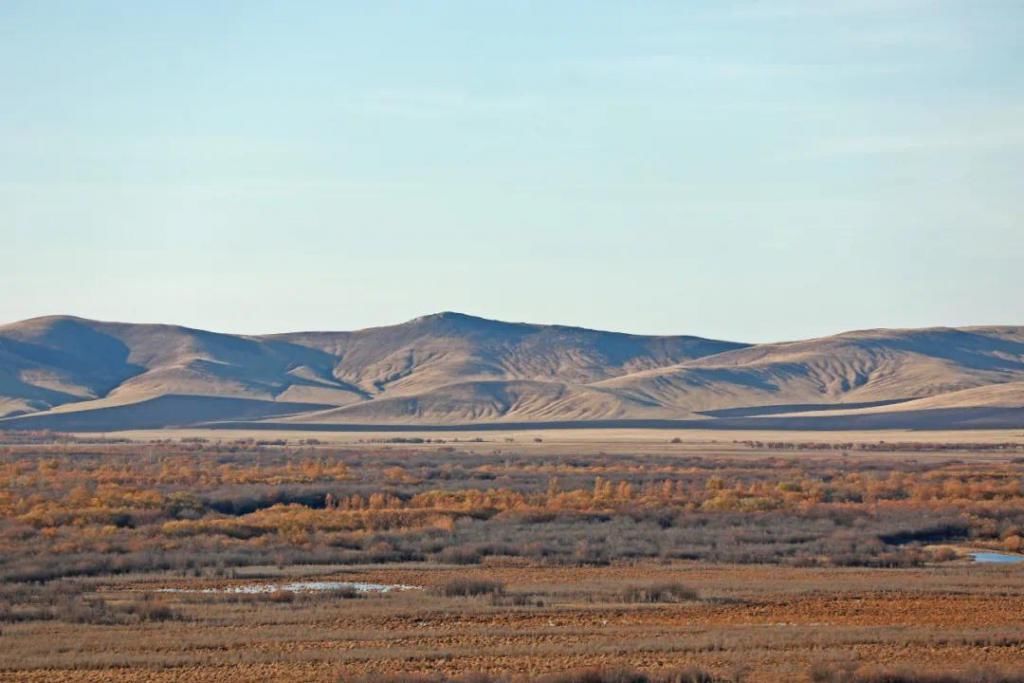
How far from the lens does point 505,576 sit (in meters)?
36.6

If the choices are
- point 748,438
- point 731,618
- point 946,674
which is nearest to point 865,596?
point 731,618

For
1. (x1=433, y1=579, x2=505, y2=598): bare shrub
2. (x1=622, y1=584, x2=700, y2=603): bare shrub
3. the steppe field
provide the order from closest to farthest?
the steppe field
(x1=622, y1=584, x2=700, y2=603): bare shrub
(x1=433, y1=579, x2=505, y2=598): bare shrub

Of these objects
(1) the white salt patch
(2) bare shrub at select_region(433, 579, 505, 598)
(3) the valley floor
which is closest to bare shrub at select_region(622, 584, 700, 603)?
(3) the valley floor

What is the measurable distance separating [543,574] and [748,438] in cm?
10582

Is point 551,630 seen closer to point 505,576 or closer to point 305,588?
point 305,588

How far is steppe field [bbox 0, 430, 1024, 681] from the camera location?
25.3 meters

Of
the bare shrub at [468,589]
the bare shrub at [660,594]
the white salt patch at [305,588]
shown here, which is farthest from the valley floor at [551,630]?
the white salt patch at [305,588]

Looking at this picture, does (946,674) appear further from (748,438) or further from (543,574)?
(748,438)

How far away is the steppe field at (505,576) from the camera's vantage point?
25.3 m

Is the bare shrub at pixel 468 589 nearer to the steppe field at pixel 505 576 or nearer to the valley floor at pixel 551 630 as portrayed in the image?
the steppe field at pixel 505 576

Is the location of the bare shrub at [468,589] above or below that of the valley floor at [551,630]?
above

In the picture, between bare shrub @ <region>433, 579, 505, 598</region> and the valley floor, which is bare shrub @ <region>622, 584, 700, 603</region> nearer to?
the valley floor

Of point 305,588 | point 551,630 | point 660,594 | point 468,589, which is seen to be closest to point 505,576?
point 468,589

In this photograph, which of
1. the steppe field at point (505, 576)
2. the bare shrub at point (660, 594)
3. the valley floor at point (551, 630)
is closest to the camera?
the valley floor at point (551, 630)
